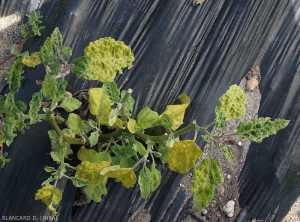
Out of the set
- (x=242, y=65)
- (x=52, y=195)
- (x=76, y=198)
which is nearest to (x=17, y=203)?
(x=76, y=198)

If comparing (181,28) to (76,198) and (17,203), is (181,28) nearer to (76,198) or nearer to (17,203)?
(76,198)

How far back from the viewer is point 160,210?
6.03ft

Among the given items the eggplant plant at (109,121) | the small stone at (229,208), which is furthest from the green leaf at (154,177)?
the small stone at (229,208)

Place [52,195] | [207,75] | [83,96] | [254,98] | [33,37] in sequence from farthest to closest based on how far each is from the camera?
[254,98], [207,75], [33,37], [83,96], [52,195]

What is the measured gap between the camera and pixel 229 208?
1943mm

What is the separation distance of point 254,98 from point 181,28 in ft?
2.18

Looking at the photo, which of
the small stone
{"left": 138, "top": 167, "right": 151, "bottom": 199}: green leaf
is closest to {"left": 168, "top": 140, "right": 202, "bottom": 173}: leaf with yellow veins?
{"left": 138, "top": 167, "right": 151, "bottom": 199}: green leaf

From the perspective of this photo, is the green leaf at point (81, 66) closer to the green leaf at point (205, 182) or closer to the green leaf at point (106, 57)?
the green leaf at point (106, 57)

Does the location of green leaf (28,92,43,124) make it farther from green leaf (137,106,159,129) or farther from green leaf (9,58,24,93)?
green leaf (137,106,159,129)

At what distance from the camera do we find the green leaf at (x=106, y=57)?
1.08 meters

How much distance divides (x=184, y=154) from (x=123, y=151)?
366mm

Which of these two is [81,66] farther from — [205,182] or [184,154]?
[205,182]

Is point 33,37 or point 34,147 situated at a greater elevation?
point 33,37

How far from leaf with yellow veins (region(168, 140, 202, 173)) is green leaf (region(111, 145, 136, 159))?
29 centimetres
